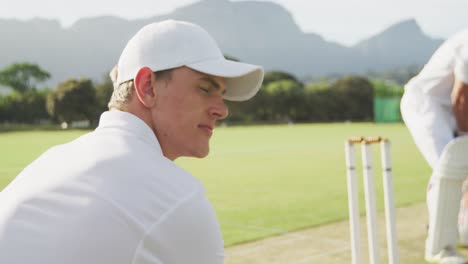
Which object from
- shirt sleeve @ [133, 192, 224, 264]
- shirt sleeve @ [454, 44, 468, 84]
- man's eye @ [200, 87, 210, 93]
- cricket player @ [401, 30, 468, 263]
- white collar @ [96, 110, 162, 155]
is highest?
man's eye @ [200, 87, 210, 93]

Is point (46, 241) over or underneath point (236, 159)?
over

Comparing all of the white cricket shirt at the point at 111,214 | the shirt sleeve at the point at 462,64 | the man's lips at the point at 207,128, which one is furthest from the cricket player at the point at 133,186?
the shirt sleeve at the point at 462,64

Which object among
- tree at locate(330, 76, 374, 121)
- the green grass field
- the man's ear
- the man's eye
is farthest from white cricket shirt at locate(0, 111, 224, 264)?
tree at locate(330, 76, 374, 121)

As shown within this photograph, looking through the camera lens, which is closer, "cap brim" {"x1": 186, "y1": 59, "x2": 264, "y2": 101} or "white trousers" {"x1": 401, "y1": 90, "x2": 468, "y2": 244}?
"cap brim" {"x1": 186, "y1": 59, "x2": 264, "y2": 101}

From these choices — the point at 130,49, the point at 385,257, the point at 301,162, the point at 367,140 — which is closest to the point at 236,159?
the point at 301,162

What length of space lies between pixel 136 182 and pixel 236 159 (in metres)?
15.3

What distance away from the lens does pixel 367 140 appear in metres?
4.34

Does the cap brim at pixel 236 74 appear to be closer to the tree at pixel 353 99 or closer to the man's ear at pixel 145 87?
the man's ear at pixel 145 87

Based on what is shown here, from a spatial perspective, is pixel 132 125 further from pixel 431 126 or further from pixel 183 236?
pixel 431 126

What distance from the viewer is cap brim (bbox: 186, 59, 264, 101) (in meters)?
1.86

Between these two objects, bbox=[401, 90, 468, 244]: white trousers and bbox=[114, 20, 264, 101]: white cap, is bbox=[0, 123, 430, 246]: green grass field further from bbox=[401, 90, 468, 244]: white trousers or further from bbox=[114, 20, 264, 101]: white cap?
bbox=[114, 20, 264, 101]: white cap

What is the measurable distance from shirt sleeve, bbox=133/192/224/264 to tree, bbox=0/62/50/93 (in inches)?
4779

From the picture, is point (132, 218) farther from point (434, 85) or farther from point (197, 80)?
point (434, 85)

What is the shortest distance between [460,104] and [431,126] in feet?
0.94
